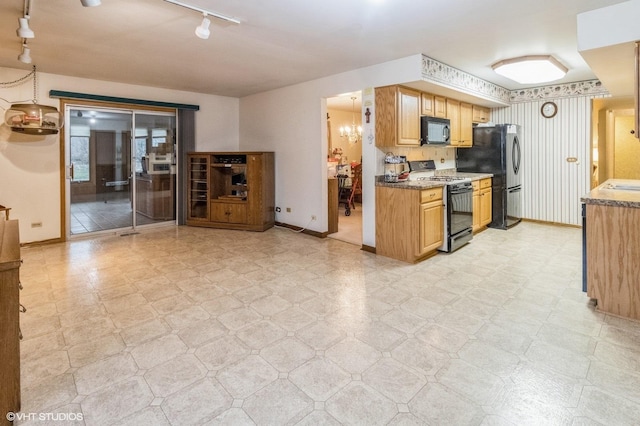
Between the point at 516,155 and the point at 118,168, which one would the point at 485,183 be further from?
the point at 118,168

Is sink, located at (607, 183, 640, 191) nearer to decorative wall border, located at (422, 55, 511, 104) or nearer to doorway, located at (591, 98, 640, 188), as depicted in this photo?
doorway, located at (591, 98, 640, 188)

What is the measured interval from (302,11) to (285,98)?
3180 millimetres

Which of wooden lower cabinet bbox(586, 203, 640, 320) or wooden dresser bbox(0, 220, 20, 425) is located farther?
wooden lower cabinet bbox(586, 203, 640, 320)

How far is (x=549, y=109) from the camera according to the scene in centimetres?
604

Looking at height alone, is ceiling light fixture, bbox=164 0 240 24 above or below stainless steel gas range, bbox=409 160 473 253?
above

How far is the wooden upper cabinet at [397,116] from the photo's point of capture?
170 inches

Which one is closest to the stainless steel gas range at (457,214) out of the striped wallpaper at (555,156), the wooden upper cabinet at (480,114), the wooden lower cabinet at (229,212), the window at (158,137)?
the wooden upper cabinet at (480,114)

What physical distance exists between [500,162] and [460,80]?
1.80 metres

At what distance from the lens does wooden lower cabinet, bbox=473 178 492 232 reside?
545 centimetres

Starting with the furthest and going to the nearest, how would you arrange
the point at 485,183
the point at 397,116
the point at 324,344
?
the point at 485,183, the point at 397,116, the point at 324,344

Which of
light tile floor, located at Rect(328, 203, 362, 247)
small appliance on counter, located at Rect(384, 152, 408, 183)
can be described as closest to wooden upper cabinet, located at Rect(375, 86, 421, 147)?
small appliance on counter, located at Rect(384, 152, 408, 183)

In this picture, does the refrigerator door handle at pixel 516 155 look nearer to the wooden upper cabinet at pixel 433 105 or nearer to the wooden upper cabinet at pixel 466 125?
the wooden upper cabinet at pixel 466 125

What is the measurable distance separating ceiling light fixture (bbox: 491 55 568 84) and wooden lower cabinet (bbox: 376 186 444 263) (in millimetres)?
→ 1776

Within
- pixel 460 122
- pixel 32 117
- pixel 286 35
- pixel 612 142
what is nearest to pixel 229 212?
pixel 32 117
